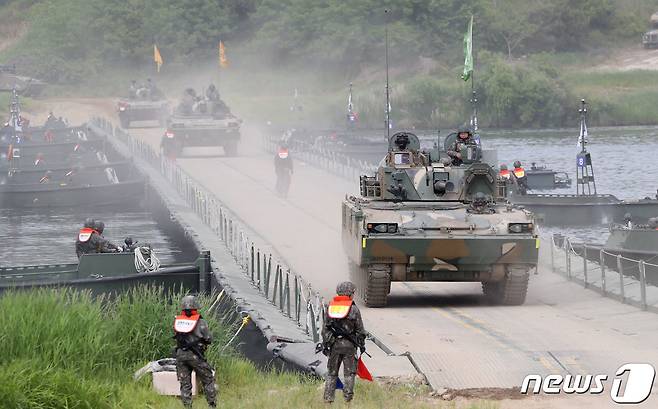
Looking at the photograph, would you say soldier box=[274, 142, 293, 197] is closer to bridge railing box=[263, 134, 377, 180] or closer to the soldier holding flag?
bridge railing box=[263, 134, 377, 180]

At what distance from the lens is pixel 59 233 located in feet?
167

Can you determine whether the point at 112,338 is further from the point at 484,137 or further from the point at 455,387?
the point at 484,137

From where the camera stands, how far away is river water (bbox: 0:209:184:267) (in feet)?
143

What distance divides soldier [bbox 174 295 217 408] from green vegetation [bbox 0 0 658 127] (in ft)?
281

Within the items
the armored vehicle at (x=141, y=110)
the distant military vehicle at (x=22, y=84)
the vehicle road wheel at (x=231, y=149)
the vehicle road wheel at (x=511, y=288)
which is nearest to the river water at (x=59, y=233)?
the vehicle road wheel at (x=231, y=149)

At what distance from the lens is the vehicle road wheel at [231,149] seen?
64812 millimetres

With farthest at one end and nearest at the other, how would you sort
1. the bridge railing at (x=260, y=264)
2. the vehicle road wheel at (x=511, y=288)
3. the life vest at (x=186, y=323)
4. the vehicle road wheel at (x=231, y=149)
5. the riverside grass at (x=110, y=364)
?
the vehicle road wheel at (x=231, y=149) < the vehicle road wheel at (x=511, y=288) < the bridge railing at (x=260, y=264) < the riverside grass at (x=110, y=364) < the life vest at (x=186, y=323)

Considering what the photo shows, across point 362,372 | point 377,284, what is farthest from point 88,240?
point 362,372

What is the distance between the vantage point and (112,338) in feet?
61.8

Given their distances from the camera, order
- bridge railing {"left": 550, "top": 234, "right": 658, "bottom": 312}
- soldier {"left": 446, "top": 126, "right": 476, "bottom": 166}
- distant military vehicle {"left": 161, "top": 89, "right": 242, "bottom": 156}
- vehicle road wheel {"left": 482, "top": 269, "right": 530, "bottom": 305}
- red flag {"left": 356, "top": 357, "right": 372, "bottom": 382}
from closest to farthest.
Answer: red flag {"left": 356, "top": 357, "right": 372, "bottom": 382}, bridge railing {"left": 550, "top": 234, "right": 658, "bottom": 312}, vehicle road wheel {"left": 482, "top": 269, "right": 530, "bottom": 305}, soldier {"left": 446, "top": 126, "right": 476, "bottom": 166}, distant military vehicle {"left": 161, "top": 89, "right": 242, "bottom": 156}

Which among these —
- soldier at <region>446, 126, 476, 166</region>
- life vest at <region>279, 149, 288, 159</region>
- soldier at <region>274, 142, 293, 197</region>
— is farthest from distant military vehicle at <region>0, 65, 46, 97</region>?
soldier at <region>446, 126, 476, 166</region>

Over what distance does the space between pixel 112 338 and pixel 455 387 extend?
430cm

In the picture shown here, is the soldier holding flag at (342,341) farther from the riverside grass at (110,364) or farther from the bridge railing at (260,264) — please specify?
the bridge railing at (260,264)
